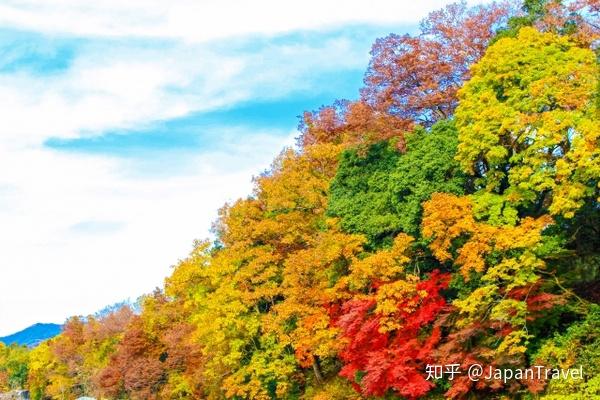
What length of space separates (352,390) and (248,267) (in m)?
7.73

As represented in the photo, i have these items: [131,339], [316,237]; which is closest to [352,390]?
[316,237]

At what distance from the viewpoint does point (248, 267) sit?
1164 inches

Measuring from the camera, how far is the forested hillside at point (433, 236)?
62.4 ft

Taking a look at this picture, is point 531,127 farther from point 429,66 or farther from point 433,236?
point 429,66

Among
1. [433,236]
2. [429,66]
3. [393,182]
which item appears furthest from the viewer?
[429,66]

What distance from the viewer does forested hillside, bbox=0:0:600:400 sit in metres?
19.0

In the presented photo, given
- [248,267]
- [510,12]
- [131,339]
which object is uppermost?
[510,12]

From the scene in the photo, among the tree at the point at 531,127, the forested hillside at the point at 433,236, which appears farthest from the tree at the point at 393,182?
the tree at the point at 531,127

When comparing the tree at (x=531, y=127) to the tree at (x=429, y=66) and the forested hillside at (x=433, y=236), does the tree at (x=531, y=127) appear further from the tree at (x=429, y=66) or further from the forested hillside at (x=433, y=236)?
the tree at (x=429, y=66)

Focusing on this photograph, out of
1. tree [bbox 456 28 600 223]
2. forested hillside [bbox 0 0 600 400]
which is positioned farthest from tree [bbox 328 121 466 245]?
tree [bbox 456 28 600 223]

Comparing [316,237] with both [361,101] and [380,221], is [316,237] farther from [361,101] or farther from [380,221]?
[361,101]

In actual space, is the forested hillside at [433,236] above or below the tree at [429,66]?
below

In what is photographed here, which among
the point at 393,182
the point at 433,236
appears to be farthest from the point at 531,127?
the point at 393,182

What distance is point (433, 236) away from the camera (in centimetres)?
2119
